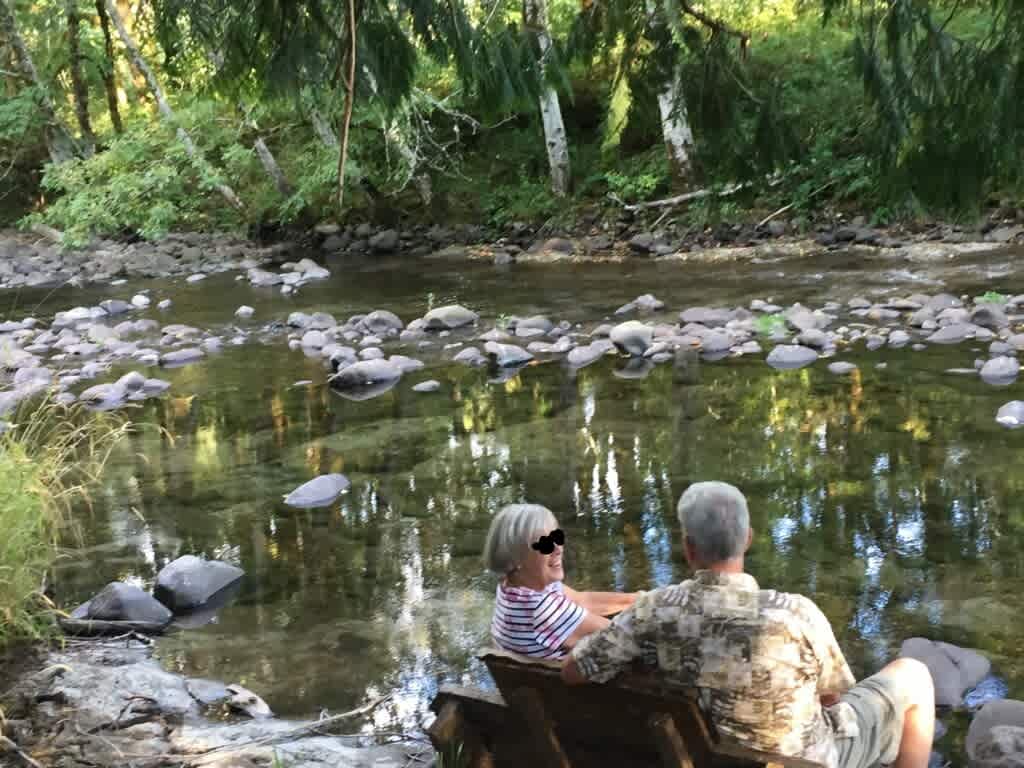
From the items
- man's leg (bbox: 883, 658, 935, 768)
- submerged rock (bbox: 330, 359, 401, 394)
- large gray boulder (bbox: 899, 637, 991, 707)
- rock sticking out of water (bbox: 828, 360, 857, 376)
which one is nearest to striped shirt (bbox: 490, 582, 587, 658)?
man's leg (bbox: 883, 658, 935, 768)

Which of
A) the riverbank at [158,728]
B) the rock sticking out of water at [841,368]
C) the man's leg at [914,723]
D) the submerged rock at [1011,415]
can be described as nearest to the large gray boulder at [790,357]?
the rock sticking out of water at [841,368]

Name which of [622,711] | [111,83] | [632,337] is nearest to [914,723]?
[622,711]

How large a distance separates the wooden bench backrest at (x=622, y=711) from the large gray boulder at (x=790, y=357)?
245 inches

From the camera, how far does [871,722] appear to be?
8.59 ft

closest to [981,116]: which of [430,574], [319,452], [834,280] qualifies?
[430,574]

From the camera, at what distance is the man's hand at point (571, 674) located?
2.33 metres

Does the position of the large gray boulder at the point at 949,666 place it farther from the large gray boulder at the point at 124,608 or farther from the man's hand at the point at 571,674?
the large gray boulder at the point at 124,608

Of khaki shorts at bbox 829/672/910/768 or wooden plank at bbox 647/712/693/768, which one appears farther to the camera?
khaki shorts at bbox 829/672/910/768

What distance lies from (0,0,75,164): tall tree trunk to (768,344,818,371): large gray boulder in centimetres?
1569

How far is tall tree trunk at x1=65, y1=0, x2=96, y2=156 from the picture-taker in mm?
21078

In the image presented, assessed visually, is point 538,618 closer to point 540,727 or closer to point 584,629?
point 584,629

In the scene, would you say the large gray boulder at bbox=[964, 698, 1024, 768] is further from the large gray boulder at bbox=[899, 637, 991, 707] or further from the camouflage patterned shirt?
the camouflage patterned shirt

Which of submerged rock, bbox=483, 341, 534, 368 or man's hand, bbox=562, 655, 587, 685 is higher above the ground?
man's hand, bbox=562, 655, 587, 685

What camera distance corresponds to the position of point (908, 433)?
651 cm
